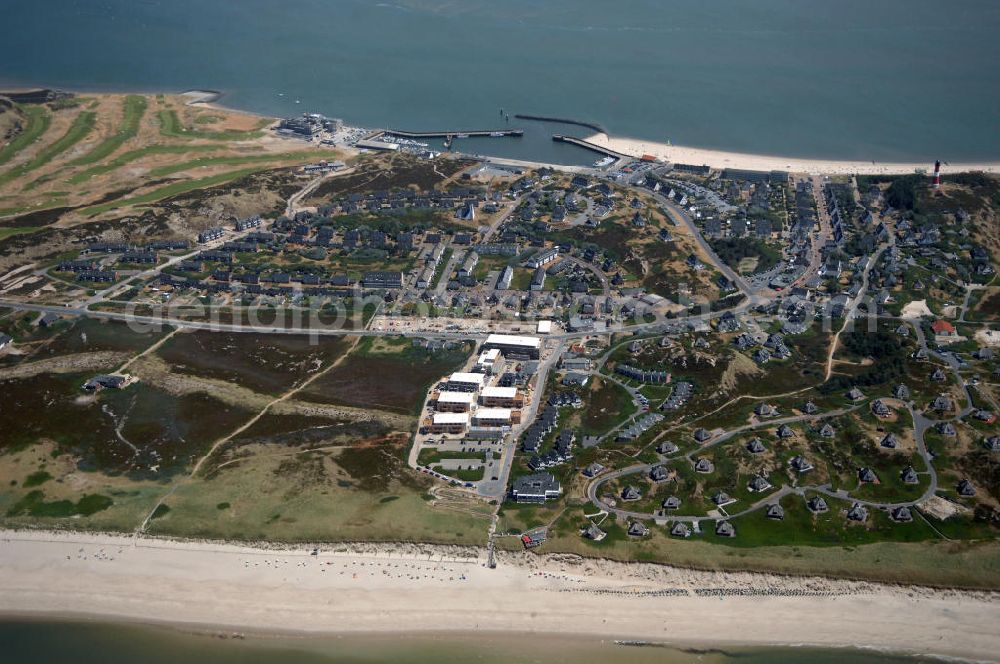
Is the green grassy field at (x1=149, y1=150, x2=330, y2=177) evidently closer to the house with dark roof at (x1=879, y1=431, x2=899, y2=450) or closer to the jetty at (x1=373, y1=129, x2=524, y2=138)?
the jetty at (x1=373, y1=129, x2=524, y2=138)

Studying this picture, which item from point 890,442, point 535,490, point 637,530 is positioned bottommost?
point 637,530

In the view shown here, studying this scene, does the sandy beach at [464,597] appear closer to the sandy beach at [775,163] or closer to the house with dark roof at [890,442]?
the house with dark roof at [890,442]

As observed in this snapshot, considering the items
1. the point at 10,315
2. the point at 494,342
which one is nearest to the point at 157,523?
the point at 494,342

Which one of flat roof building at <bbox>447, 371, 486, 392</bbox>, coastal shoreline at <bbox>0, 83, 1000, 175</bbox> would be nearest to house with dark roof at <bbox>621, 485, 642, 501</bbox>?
flat roof building at <bbox>447, 371, 486, 392</bbox>

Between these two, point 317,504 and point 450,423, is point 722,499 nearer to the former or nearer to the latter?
point 450,423

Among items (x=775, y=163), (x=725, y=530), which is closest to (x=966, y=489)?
(x=725, y=530)

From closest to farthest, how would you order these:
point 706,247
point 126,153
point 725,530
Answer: point 725,530 → point 706,247 → point 126,153
